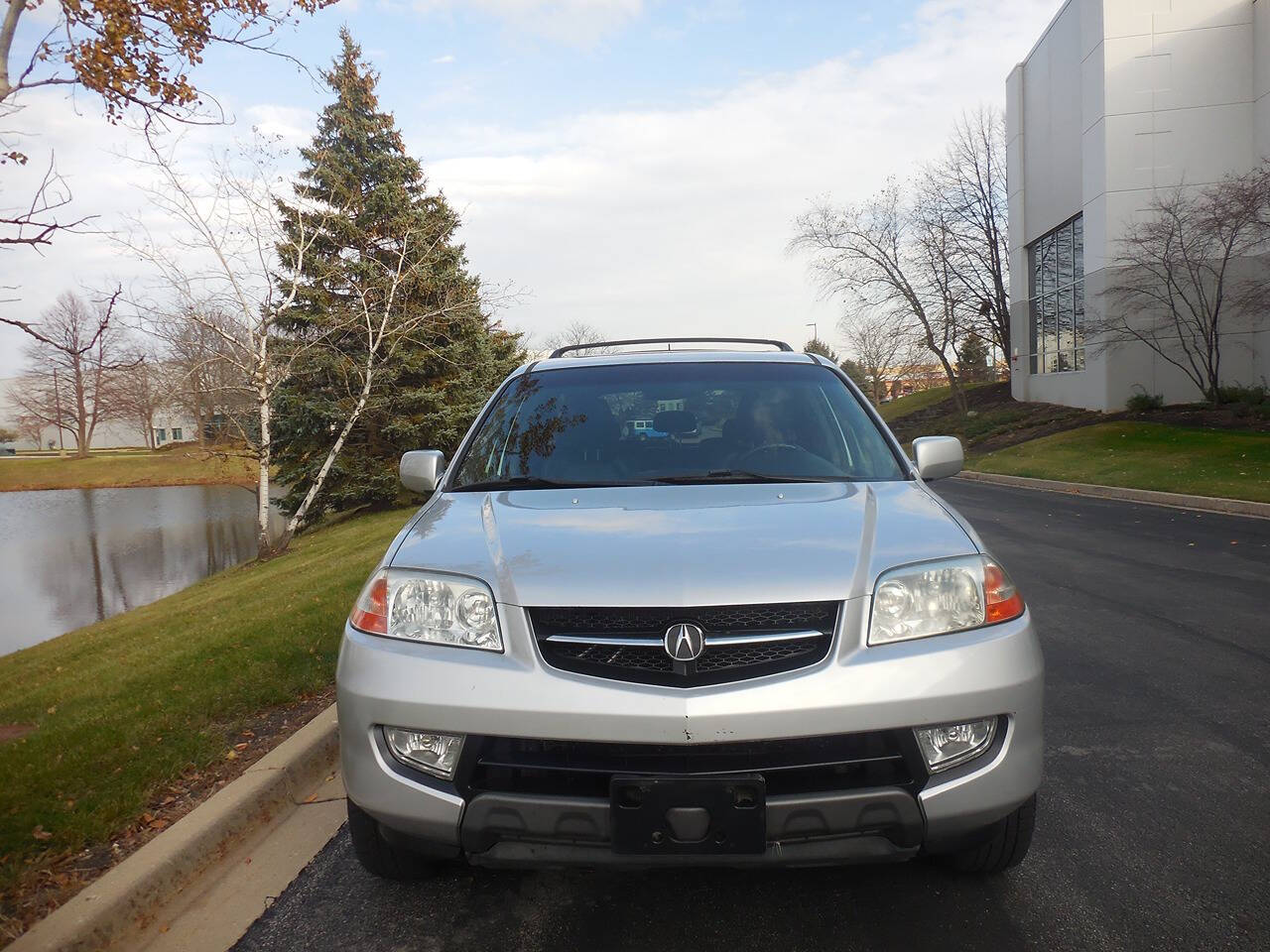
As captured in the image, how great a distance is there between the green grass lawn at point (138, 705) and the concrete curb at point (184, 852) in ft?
1.17

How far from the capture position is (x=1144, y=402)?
2558cm

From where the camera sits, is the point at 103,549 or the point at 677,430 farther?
the point at 103,549

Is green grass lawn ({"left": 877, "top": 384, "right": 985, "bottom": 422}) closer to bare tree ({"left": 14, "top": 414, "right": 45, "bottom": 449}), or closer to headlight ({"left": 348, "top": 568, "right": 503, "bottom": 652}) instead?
bare tree ({"left": 14, "top": 414, "right": 45, "bottom": 449})

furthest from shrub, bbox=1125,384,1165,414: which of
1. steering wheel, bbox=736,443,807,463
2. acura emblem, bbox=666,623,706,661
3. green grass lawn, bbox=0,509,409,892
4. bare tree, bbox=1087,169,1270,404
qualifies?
acura emblem, bbox=666,623,706,661

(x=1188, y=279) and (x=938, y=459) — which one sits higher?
(x=1188, y=279)

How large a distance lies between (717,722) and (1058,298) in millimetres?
33889

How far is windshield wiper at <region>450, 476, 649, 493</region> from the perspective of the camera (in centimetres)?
339

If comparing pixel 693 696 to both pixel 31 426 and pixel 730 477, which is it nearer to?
pixel 730 477

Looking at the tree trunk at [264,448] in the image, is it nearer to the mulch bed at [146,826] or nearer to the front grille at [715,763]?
Answer: the mulch bed at [146,826]

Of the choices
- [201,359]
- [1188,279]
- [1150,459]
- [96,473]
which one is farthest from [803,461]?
[96,473]

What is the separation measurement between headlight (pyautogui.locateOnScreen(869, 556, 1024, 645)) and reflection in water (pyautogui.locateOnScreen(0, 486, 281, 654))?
16.3 m

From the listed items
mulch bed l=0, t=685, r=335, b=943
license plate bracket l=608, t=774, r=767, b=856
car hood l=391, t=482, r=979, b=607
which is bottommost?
mulch bed l=0, t=685, r=335, b=943

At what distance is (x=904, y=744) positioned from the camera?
2.31m

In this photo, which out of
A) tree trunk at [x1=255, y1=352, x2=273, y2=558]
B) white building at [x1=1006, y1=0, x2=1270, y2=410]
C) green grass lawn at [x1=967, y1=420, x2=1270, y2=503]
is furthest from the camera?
white building at [x1=1006, y1=0, x2=1270, y2=410]
